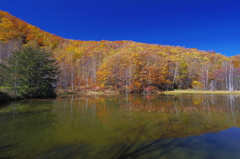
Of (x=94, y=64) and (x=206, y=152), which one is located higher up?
(x=94, y=64)

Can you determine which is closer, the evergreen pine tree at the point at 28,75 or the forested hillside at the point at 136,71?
the evergreen pine tree at the point at 28,75

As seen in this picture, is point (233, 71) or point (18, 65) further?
point (233, 71)

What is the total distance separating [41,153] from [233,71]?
47402mm

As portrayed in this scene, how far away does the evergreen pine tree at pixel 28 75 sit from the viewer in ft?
63.5

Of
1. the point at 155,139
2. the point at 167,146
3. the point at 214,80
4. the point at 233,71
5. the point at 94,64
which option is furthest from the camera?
the point at 94,64

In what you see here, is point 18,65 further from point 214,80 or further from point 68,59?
point 214,80

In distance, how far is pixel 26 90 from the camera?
766 inches

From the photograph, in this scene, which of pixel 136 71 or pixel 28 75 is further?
pixel 136 71

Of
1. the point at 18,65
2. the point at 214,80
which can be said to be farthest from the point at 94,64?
the point at 214,80

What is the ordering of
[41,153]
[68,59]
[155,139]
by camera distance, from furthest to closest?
[68,59], [155,139], [41,153]

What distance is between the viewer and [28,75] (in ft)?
65.4

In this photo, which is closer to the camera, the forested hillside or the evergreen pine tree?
the evergreen pine tree

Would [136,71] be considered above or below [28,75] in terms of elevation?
above

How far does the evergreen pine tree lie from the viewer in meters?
19.4
